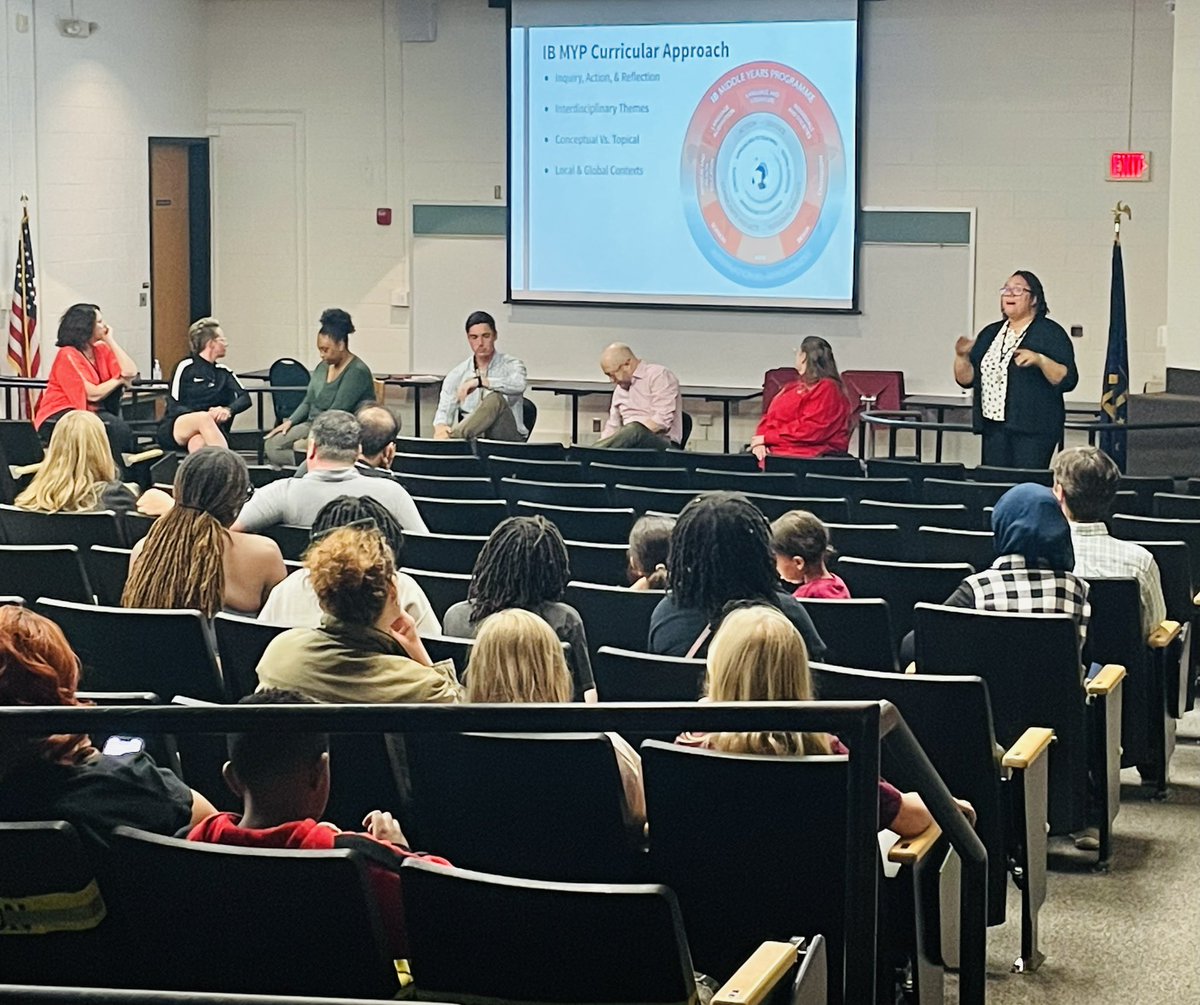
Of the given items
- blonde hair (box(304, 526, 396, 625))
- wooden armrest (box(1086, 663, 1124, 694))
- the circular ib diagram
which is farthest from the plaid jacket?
the circular ib diagram

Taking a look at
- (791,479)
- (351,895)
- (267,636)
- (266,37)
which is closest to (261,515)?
(267,636)

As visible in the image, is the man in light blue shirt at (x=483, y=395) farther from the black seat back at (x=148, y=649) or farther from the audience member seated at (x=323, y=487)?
the black seat back at (x=148, y=649)

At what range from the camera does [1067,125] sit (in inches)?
454

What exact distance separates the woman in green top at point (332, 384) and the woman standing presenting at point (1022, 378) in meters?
3.21

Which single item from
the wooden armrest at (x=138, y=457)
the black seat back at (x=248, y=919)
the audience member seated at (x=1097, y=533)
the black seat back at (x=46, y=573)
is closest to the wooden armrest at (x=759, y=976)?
the black seat back at (x=248, y=919)

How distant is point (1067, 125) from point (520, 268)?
381 centimetres

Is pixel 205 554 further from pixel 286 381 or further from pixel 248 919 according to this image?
pixel 286 381

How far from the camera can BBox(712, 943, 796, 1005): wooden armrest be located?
2.23m

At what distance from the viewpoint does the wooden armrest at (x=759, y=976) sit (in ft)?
7.32

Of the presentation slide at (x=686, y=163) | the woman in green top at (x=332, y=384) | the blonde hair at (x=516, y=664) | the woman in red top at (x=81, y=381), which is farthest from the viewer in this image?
the presentation slide at (x=686, y=163)

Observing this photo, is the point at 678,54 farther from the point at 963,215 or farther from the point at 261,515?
the point at 261,515

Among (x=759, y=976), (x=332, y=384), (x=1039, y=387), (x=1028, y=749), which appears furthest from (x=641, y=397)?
(x=759, y=976)

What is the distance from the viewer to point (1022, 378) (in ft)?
28.9

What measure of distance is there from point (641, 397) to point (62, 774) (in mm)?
7832
